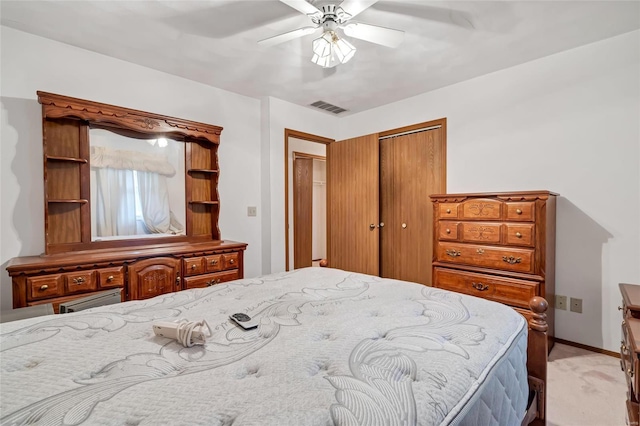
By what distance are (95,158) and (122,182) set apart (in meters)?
0.28

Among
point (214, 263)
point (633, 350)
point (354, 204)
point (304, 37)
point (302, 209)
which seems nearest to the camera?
point (633, 350)

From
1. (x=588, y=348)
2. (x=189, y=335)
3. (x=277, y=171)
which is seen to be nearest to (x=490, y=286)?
(x=588, y=348)

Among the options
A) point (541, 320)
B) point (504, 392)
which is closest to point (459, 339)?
point (504, 392)

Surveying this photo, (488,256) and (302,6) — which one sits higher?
(302,6)

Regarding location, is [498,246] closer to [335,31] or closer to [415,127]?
[415,127]

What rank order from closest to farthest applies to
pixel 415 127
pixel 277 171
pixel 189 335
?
1. pixel 189 335
2. pixel 415 127
3. pixel 277 171

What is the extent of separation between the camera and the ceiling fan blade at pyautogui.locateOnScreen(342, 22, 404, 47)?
192 cm

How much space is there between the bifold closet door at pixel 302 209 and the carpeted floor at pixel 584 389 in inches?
145

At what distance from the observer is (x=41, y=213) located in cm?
238

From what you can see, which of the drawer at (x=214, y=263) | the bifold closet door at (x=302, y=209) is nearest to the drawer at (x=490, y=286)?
the drawer at (x=214, y=263)

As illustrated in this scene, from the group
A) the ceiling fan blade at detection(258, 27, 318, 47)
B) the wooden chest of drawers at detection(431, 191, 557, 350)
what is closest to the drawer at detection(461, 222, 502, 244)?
the wooden chest of drawers at detection(431, 191, 557, 350)

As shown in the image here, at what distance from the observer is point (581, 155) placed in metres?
2.56

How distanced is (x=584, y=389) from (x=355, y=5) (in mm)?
2855

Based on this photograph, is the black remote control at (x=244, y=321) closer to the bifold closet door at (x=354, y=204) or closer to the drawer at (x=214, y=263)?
the drawer at (x=214, y=263)
